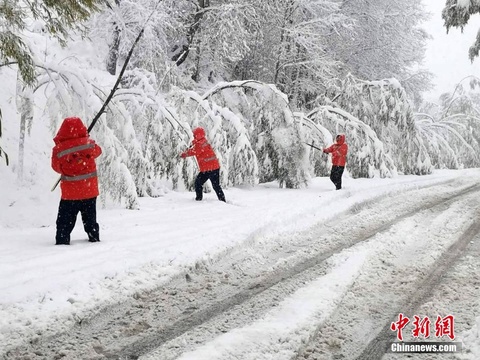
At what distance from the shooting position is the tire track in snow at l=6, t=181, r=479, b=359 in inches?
108

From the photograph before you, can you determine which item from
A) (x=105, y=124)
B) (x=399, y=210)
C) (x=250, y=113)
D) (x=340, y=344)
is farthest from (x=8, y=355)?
(x=250, y=113)

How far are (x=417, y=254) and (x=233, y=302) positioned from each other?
278 centimetres

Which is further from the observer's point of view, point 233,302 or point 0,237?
point 0,237

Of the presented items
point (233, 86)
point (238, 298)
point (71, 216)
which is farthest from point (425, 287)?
point (233, 86)

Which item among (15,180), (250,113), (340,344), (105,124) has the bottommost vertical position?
(340,344)

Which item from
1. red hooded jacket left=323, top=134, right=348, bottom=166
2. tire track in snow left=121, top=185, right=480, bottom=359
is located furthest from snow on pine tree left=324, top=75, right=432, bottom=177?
tire track in snow left=121, top=185, right=480, bottom=359

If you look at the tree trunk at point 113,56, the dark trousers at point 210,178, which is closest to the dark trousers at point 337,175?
the dark trousers at point 210,178

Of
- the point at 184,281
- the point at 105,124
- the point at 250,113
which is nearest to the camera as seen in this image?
the point at 184,281

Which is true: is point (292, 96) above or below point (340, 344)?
above

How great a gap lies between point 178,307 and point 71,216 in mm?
2207

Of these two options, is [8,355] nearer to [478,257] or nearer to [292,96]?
[478,257]

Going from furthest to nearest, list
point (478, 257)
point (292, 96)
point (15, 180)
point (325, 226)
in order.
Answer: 1. point (292, 96)
2. point (15, 180)
3. point (325, 226)
4. point (478, 257)

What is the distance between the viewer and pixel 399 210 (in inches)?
322

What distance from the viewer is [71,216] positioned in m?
4.93
